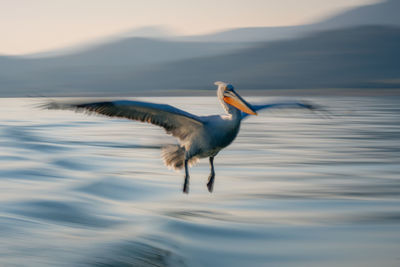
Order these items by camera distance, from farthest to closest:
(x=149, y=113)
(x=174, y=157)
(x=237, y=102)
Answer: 1. (x=174, y=157)
2. (x=149, y=113)
3. (x=237, y=102)

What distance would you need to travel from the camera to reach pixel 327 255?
9211mm

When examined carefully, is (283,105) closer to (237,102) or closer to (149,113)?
(237,102)

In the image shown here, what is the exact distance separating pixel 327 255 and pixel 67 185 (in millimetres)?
8325

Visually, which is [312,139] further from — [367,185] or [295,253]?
[295,253]

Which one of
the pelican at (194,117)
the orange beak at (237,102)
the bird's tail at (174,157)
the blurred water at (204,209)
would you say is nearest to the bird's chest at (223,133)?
the pelican at (194,117)

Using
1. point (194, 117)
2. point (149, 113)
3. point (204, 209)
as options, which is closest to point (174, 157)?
point (149, 113)

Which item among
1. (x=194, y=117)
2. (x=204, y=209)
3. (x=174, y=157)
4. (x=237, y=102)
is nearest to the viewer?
(x=237, y=102)

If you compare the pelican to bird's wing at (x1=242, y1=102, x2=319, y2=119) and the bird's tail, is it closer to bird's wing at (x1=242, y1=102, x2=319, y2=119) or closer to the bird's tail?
bird's wing at (x1=242, y1=102, x2=319, y2=119)

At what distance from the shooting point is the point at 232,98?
7859mm

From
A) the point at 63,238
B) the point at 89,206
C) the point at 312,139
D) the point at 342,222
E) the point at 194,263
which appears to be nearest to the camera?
the point at 194,263

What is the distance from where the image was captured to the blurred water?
9.32m

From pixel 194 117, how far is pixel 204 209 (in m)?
4.67

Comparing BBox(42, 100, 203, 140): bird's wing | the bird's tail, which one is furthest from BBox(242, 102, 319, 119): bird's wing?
the bird's tail

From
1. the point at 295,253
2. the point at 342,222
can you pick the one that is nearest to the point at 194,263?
the point at 295,253
